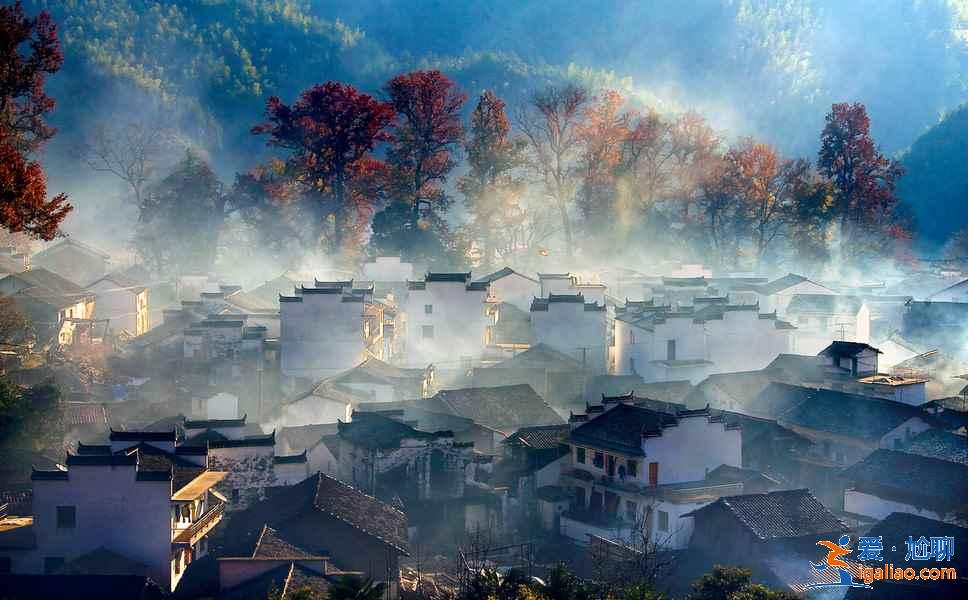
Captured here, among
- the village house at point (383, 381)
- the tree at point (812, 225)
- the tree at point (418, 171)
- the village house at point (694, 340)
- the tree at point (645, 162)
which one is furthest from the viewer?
the tree at point (645, 162)

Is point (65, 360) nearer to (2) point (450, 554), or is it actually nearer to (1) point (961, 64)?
(2) point (450, 554)

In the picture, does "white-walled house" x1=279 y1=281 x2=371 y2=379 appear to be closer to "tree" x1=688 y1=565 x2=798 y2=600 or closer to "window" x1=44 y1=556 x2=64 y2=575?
"window" x1=44 y1=556 x2=64 y2=575

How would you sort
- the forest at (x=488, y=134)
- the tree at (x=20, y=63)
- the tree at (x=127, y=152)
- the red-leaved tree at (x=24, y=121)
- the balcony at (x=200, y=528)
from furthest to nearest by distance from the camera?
the tree at (x=127, y=152)
the forest at (x=488, y=134)
the tree at (x=20, y=63)
the red-leaved tree at (x=24, y=121)
the balcony at (x=200, y=528)

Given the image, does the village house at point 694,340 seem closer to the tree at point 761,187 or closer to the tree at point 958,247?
the tree at point 761,187

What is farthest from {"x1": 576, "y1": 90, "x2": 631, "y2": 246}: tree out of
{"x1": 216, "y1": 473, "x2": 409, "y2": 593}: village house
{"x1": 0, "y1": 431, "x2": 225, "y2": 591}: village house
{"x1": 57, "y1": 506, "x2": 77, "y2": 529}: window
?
{"x1": 57, "y1": 506, "x2": 77, "y2": 529}: window

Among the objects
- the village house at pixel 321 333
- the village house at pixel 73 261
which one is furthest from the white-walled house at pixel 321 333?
the village house at pixel 73 261

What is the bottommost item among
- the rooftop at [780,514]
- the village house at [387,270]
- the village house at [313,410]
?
the rooftop at [780,514]
